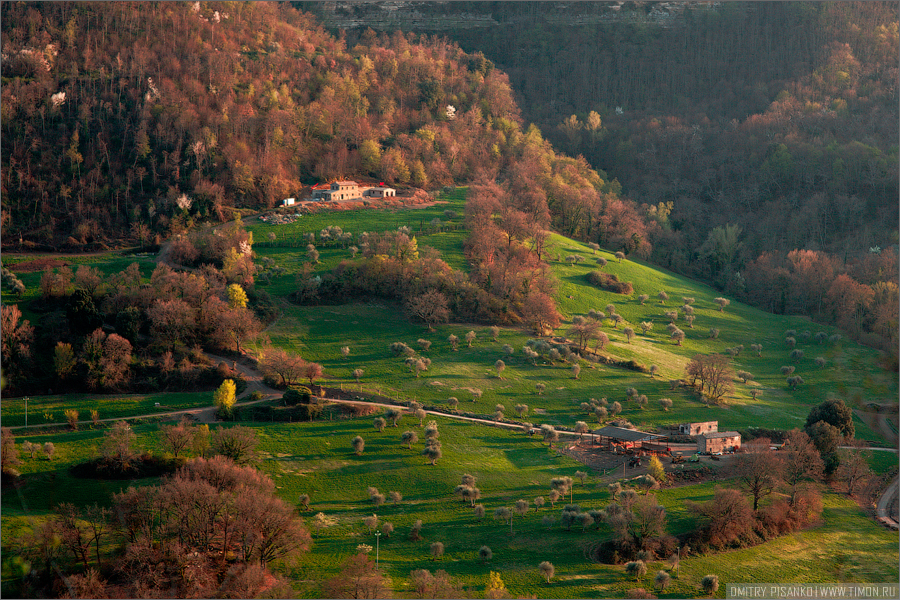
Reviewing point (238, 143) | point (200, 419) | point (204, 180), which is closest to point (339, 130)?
point (238, 143)

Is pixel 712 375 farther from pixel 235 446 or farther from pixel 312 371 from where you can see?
pixel 235 446

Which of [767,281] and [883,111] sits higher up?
[883,111]

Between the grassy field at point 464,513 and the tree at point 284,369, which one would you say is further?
the tree at point 284,369

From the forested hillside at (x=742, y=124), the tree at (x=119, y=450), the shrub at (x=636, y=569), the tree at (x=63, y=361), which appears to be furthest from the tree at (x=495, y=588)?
the forested hillside at (x=742, y=124)

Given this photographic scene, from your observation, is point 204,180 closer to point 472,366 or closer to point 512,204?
point 512,204

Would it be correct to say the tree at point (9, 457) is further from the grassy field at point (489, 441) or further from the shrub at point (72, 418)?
the shrub at point (72, 418)

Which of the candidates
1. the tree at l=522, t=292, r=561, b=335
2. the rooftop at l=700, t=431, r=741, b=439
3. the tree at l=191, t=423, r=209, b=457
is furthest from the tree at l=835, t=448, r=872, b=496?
the tree at l=191, t=423, r=209, b=457
